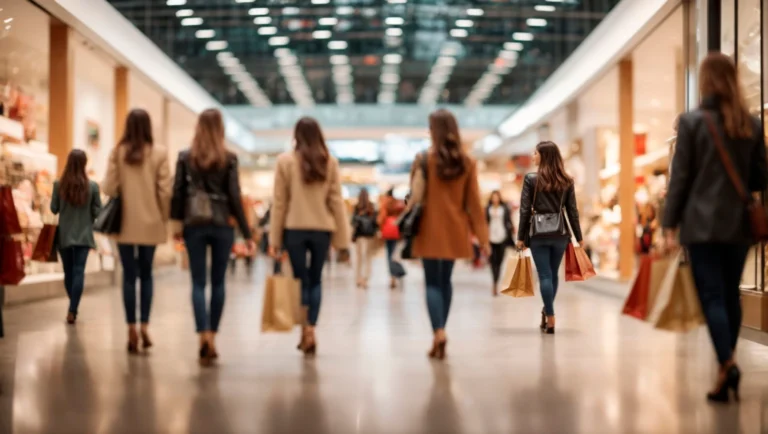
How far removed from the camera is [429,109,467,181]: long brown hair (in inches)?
254

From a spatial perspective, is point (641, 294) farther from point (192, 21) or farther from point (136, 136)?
point (192, 21)

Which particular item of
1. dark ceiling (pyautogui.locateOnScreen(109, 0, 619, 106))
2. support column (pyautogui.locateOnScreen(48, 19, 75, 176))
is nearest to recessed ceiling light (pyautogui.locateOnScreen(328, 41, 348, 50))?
dark ceiling (pyautogui.locateOnScreen(109, 0, 619, 106))

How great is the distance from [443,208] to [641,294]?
1.78 metres

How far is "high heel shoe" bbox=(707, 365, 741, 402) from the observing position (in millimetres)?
4969

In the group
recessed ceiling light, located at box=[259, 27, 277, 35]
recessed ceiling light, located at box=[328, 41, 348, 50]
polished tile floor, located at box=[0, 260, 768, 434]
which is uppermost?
recessed ceiling light, located at box=[328, 41, 348, 50]

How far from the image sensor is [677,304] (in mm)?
5098

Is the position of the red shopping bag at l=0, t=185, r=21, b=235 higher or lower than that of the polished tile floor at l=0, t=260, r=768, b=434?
higher

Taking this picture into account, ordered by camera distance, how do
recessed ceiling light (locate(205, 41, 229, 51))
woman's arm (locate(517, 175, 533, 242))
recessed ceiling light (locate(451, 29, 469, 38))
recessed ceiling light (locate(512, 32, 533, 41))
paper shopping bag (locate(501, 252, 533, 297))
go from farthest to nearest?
recessed ceiling light (locate(205, 41, 229, 51))
recessed ceiling light (locate(451, 29, 469, 38))
recessed ceiling light (locate(512, 32, 533, 41))
woman's arm (locate(517, 175, 533, 242))
paper shopping bag (locate(501, 252, 533, 297))

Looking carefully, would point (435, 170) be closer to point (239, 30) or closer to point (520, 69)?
point (239, 30)

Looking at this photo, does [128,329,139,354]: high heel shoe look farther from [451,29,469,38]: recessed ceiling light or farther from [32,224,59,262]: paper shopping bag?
[451,29,469,38]: recessed ceiling light

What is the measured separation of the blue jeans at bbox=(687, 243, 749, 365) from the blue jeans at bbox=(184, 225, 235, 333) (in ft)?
10.3

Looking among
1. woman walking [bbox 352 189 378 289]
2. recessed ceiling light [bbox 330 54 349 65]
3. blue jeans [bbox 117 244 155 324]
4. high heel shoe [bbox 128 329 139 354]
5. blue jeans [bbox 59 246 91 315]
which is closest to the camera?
blue jeans [bbox 117 244 155 324]

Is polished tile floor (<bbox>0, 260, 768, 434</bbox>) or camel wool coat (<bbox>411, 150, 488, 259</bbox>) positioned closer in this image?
polished tile floor (<bbox>0, 260, 768, 434</bbox>)

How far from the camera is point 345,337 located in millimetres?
8094
